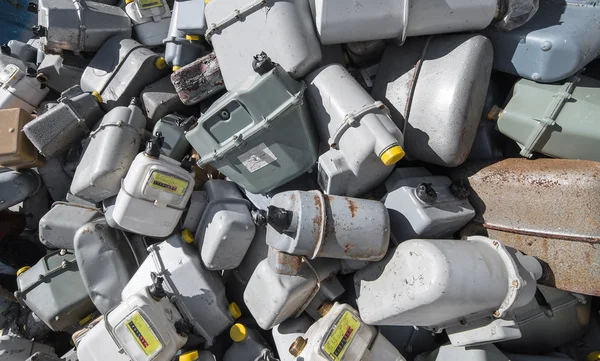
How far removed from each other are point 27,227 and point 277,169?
2237 mm

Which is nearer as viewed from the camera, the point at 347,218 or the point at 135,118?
the point at 347,218

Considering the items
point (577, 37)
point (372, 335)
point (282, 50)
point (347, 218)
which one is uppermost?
point (282, 50)

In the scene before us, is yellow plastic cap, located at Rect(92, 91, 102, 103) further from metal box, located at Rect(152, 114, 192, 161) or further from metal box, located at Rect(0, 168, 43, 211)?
metal box, located at Rect(0, 168, 43, 211)

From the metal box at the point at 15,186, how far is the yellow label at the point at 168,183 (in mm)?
1342

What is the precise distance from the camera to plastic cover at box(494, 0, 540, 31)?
2285 millimetres

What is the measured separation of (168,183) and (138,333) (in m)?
0.80

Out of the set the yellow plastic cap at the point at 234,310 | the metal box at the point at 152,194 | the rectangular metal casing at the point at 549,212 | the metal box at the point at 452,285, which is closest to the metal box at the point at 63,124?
the metal box at the point at 152,194

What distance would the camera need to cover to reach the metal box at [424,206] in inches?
86.8

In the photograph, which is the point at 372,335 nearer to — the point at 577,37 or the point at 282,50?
the point at 282,50

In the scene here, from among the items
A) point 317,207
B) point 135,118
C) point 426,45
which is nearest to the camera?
point 317,207

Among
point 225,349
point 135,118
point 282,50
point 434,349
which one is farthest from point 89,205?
point 434,349

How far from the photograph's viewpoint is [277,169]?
97.7 inches

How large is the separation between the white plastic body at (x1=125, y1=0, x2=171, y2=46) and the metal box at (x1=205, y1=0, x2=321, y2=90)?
105 centimetres

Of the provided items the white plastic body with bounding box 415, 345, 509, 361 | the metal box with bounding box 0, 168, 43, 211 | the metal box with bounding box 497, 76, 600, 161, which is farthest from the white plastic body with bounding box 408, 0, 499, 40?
the metal box with bounding box 0, 168, 43, 211
